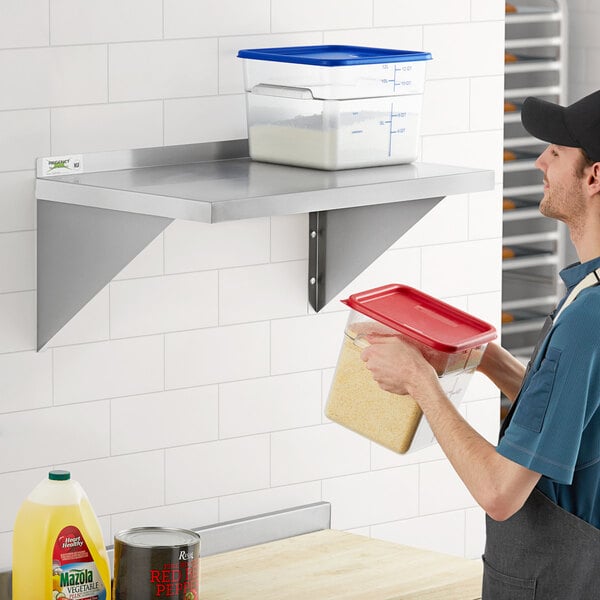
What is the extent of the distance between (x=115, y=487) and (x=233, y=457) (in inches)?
9.1

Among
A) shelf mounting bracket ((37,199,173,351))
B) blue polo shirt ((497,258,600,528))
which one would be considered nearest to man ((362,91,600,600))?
blue polo shirt ((497,258,600,528))

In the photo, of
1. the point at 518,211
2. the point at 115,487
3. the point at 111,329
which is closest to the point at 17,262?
the point at 111,329

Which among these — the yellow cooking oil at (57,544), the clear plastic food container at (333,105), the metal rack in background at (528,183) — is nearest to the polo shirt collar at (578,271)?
the clear plastic food container at (333,105)

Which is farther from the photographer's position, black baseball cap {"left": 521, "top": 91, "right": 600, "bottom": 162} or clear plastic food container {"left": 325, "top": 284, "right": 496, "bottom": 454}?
clear plastic food container {"left": 325, "top": 284, "right": 496, "bottom": 454}

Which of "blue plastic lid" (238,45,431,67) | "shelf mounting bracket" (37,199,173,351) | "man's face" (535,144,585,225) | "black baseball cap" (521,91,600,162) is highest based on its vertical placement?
"blue plastic lid" (238,45,431,67)

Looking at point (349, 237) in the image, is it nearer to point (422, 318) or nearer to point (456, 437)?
point (422, 318)

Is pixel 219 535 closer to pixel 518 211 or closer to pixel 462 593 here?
pixel 462 593

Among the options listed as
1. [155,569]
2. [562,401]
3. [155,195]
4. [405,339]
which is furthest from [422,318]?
[155,569]

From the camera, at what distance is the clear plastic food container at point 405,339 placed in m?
1.97

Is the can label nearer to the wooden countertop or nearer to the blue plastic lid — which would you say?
the wooden countertop

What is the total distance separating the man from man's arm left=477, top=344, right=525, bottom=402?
18 cm

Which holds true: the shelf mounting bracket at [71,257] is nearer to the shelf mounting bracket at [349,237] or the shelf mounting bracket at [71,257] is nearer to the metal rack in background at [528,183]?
the shelf mounting bracket at [349,237]

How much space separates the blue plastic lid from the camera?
2146 mm

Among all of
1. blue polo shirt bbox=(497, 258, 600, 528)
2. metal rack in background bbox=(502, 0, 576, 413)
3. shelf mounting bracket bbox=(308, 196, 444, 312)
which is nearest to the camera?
blue polo shirt bbox=(497, 258, 600, 528)
